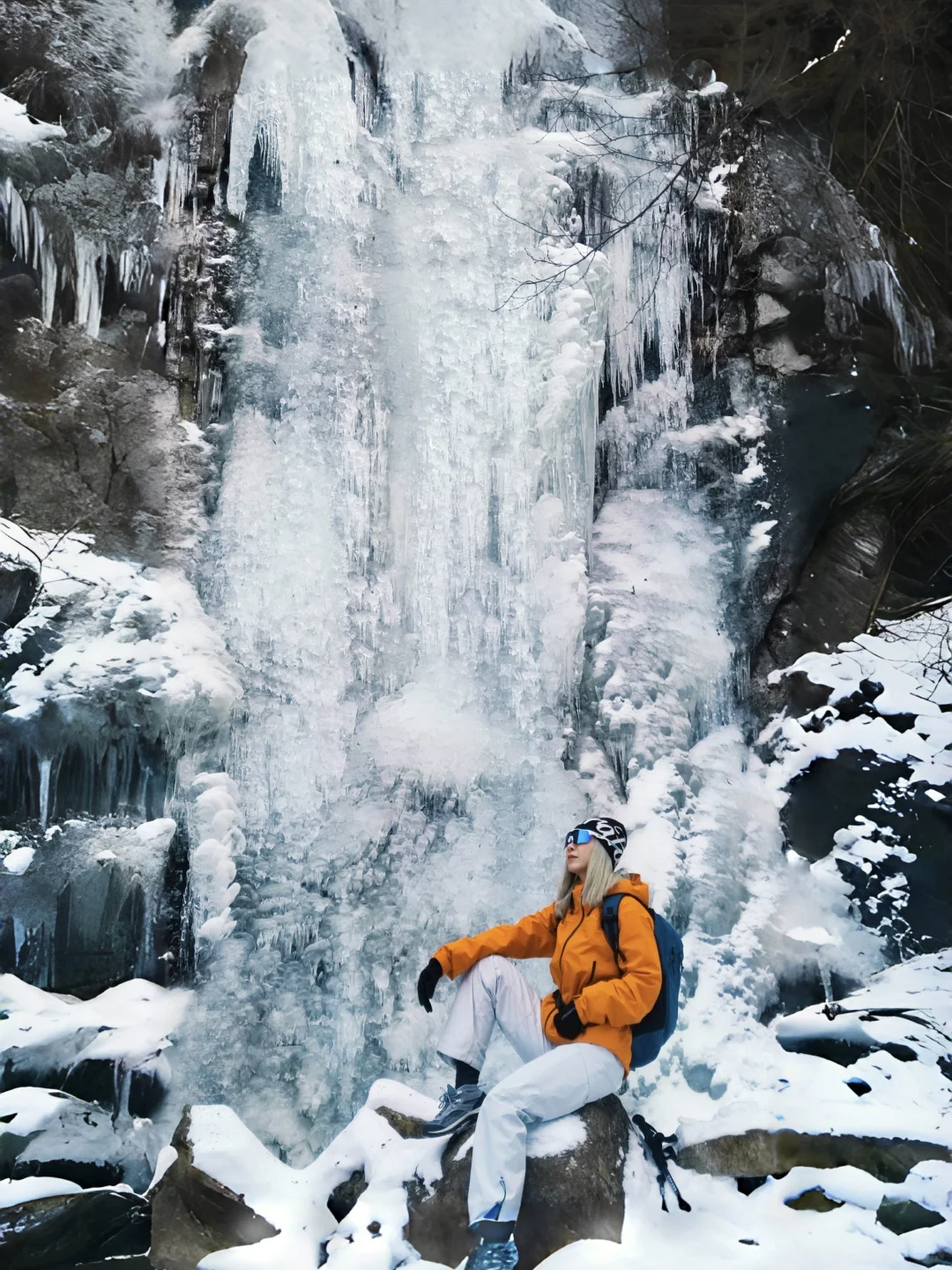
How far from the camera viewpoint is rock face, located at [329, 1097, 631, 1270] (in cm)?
260

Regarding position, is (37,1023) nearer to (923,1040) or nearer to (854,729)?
(923,1040)

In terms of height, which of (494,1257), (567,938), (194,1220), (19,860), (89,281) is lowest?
(19,860)

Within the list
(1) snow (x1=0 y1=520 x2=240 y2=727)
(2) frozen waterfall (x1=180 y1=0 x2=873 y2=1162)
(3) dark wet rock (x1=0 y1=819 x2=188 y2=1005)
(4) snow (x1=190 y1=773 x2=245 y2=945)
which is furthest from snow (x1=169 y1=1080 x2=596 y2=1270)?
(1) snow (x1=0 y1=520 x2=240 y2=727)

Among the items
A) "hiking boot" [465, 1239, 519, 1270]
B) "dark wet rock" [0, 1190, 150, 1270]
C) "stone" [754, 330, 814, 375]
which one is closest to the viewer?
"hiking boot" [465, 1239, 519, 1270]

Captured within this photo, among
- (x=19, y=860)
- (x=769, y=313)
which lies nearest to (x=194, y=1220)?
(x=19, y=860)

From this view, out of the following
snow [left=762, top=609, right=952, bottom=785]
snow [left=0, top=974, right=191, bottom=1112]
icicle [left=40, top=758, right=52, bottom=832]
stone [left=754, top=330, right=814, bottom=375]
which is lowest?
snow [left=0, top=974, right=191, bottom=1112]

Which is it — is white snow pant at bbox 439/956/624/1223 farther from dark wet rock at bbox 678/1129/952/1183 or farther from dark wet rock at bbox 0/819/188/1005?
dark wet rock at bbox 0/819/188/1005

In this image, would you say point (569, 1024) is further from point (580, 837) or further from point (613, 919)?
point (580, 837)

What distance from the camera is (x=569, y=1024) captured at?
2.76 meters

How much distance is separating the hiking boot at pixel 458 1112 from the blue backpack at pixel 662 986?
45 cm

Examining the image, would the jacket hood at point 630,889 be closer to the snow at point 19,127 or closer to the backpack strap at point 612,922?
the backpack strap at point 612,922

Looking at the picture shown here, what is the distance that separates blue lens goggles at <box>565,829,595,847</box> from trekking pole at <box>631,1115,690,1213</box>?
79 centimetres

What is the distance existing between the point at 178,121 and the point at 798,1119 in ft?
20.6

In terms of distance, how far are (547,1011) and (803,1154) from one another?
3.08 ft
